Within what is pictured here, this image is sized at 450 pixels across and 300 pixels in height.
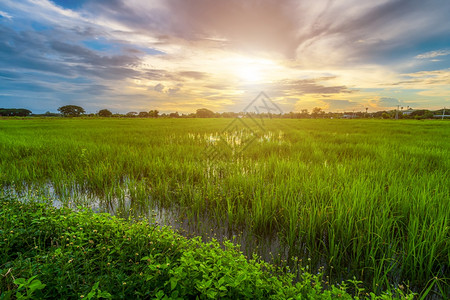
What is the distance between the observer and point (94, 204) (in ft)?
12.1

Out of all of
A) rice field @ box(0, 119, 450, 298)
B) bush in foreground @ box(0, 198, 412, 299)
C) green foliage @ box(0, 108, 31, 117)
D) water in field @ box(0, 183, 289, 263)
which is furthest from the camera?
green foliage @ box(0, 108, 31, 117)

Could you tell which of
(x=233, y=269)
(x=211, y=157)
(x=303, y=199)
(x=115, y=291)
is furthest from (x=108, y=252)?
(x=211, y=157)

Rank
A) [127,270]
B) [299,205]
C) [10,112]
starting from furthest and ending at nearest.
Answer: [10,112]
[299,205]
[127,270]

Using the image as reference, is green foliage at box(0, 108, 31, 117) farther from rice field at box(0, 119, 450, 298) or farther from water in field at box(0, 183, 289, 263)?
water in field at box(0, 183, 289, 263)

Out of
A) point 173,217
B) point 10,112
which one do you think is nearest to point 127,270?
point 173,217

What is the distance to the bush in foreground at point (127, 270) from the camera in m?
1.35

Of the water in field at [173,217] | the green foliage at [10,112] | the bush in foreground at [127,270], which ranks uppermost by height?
the green foliage at [10,112]

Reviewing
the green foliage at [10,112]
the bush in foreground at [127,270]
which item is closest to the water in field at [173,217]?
the bush in foreground at [127,270]

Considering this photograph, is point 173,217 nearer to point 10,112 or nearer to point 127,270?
point 127,270

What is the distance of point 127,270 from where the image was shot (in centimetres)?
172

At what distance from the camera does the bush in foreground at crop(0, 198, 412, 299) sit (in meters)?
1.35

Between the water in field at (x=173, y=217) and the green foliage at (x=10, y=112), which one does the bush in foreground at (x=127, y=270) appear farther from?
the green foliage at (x=10, y=112)

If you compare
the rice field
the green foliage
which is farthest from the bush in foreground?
the green foliage

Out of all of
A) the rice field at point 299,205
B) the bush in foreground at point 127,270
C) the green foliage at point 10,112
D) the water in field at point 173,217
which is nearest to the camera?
the bush in foreground at point 127,270
